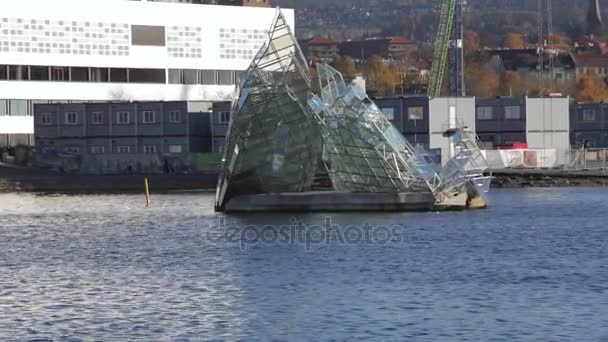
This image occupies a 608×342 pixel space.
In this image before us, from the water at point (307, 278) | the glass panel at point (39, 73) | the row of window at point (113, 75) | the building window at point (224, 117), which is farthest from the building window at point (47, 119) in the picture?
the water at point (307, 278)

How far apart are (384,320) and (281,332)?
11.6 feet

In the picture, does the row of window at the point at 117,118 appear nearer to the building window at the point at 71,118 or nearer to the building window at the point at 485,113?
the building window at the point at 71,118

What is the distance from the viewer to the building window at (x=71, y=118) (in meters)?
156

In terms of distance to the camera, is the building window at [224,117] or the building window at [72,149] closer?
the building window at [224,117]

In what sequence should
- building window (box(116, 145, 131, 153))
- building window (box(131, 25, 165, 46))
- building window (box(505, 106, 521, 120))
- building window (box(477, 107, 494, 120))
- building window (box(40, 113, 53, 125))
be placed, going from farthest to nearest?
building window (box(131, 25, 165, 46)) → building window (box(40, 113, 53, 125)) → building window (box(116, 145, 131, 153)) → building window (box(477, 107, 494, 120)) → building window (box(505, 106, 521, 120))

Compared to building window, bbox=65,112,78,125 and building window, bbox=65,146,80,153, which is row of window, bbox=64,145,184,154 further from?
building window, bbox=65,112,78,125

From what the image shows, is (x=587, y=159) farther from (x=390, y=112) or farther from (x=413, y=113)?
(x=390, y=112)

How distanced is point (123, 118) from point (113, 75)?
48.5ft

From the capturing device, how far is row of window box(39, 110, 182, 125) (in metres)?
152

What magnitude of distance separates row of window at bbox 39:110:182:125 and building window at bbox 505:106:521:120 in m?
29.9

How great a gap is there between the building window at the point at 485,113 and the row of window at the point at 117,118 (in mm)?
27439

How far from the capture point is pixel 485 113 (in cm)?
14725

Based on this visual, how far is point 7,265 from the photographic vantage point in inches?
2670

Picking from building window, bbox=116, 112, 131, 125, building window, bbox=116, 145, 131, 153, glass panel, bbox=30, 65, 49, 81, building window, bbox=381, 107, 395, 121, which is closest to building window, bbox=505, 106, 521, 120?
building window, bbox=381, 107, 395, 121
